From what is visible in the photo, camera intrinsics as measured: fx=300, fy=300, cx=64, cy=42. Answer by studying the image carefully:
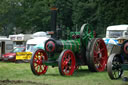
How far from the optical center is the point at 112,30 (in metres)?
28.3

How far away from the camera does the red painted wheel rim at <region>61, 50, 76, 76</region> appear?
39.9 ft

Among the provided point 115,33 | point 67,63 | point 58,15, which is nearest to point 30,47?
point 115,33

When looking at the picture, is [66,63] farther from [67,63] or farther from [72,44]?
[72,44]

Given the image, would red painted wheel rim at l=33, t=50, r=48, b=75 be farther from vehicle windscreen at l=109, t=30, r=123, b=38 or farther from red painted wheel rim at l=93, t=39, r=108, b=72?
vehicle windscreen at l=109, t=30, r=123, b=38

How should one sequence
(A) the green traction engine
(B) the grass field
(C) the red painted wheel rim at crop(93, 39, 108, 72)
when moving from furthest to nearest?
1. (C) the red painted wheel rim at crop(93, 39, 108, 72)
2. (A) the green traction engine
3. (B) the grass field

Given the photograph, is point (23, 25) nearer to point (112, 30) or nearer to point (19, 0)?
point (19, 0)

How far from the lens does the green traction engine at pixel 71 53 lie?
499 inches

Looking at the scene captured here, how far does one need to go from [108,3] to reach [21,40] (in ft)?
51.4

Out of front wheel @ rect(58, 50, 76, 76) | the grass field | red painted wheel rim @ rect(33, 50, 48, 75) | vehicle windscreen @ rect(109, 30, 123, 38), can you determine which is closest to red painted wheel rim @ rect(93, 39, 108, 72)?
the grass field

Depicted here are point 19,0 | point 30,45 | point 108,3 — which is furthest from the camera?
point 19,0

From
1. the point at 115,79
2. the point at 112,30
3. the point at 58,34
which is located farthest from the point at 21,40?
the point at 115,79

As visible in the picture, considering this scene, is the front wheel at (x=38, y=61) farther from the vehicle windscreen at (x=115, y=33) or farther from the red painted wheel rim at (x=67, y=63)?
the vehicle windscreen at (x=115, y=33)

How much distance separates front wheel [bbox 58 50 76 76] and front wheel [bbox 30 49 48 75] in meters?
1.20

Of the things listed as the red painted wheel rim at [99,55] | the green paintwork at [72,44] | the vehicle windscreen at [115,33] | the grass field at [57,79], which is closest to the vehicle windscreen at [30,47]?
the vehicle windscreen at [115,33]
